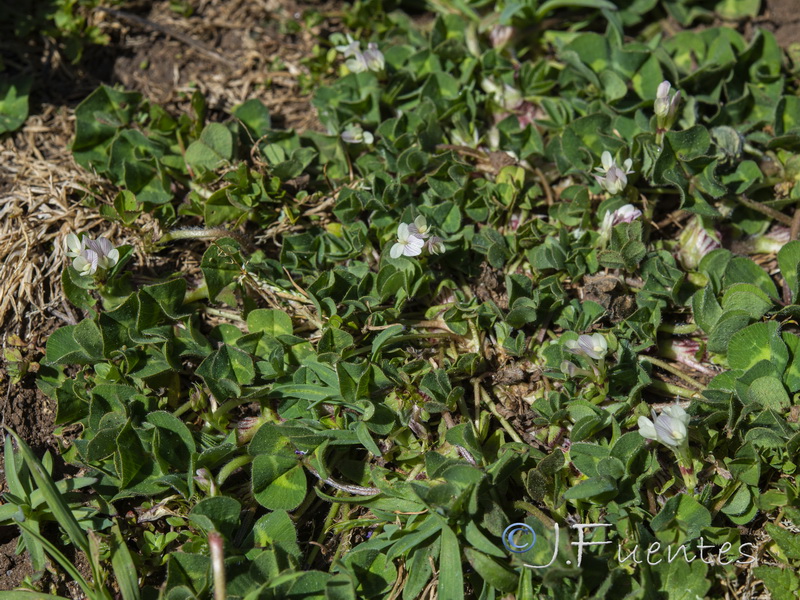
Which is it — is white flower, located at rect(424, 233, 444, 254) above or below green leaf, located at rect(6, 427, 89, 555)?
above

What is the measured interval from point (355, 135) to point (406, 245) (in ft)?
2.65

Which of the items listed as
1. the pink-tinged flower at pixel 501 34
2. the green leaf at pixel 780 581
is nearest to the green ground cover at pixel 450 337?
the green leaf at pixel 780 581

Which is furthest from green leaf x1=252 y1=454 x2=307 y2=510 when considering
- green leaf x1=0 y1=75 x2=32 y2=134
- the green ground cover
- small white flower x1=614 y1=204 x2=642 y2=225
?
green leaf x1=0 y1=75 x2=32 y2=134

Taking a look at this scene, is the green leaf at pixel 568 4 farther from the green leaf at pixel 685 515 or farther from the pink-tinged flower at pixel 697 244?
the green leaf at pixel 685 515

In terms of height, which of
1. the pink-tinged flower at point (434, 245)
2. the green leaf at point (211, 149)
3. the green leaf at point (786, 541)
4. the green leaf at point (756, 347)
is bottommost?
the green leaf at point (786, 541)

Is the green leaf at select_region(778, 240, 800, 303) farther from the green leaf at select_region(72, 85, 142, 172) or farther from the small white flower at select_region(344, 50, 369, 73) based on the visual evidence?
the green leaf at select_region(72, 85, 142, 172)

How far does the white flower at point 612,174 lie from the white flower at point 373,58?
Answer: 49.6 inches

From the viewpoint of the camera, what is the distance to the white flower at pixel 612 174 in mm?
3100

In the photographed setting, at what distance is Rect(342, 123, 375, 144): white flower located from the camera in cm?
348

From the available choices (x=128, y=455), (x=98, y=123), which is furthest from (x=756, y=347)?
(x=98, y=123)

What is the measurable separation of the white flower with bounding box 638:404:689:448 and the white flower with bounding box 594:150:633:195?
105 cm

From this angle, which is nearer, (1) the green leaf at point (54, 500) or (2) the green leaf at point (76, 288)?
(1) the green leaf at point (54, 500)

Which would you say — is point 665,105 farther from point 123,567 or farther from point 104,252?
point 123,567

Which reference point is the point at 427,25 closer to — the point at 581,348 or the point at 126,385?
the point at 581,348
